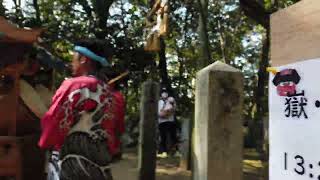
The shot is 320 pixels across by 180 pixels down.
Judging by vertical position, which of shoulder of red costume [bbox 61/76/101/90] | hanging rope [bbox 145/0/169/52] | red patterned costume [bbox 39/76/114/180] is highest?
hanging rope [bbox 145/0/169/52]

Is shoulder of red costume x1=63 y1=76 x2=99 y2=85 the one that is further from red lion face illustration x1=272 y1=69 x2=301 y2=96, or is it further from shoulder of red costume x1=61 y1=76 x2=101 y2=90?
red lion face illustration x1=272 y1=69 x2=301 y2=96

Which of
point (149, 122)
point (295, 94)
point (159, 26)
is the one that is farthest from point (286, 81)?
point (159, 26)

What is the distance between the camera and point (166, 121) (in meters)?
10.9

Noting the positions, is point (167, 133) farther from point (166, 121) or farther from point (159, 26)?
point (159, 26)

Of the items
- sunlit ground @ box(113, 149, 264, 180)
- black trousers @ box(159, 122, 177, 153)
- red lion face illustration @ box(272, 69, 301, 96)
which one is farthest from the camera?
black trousers @ box(159, 122, 177, 153)

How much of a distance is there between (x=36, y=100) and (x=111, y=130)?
4.06 ft

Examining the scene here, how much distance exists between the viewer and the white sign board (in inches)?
68.0

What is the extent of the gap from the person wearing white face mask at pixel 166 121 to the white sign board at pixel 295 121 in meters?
8.57

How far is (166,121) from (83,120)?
743 cm

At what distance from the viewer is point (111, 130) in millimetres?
3660

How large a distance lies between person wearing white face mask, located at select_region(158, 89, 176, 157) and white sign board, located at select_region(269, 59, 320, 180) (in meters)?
8.57

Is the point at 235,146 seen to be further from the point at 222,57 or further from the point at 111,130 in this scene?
the point at 222,57

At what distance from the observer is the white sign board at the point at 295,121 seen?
173 centimetres

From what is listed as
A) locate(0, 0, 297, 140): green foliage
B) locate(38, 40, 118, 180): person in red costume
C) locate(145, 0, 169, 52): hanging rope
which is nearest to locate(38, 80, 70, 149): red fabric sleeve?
locate(38, 40, 118, 180): person in red costume
